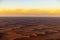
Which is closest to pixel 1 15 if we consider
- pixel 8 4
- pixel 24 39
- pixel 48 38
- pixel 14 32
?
pixel 8 4

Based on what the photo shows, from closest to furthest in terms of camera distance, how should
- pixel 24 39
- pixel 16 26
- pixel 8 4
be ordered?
pixel 24 39, pixel 16 26, pixel 8 4

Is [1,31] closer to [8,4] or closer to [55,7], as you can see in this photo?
[8,4]

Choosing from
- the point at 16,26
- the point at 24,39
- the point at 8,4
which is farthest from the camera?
the point at 8,4

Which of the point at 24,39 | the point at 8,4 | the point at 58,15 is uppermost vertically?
the point at 8,4

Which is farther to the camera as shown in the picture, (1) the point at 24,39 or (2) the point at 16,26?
(2) the point at 16,26

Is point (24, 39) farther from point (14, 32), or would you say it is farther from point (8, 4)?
point (8, 4)

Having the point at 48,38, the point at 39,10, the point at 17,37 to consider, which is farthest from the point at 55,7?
the point at 17,37

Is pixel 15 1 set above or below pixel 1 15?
above
